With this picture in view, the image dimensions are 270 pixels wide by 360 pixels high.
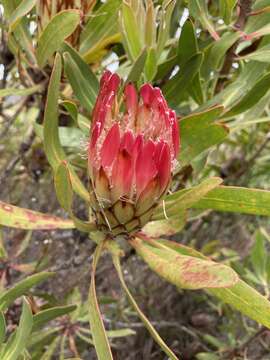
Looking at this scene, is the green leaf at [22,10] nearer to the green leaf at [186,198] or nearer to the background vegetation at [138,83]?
the background vegetation at [138,83]

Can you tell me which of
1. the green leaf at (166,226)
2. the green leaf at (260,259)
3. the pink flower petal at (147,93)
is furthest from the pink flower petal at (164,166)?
the green leaf at (260,259)

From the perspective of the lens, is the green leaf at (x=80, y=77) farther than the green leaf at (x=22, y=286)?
Yes

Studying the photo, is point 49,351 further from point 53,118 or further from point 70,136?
point 53,118

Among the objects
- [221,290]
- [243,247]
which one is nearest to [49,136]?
[221,290]

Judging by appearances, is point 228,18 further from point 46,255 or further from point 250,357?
point 250,357

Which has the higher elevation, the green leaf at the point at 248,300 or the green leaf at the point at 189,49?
the green leaf at the point at 189,49

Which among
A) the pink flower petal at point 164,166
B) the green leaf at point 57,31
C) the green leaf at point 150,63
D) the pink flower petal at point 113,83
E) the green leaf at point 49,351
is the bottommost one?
the green leaf at point 49,351

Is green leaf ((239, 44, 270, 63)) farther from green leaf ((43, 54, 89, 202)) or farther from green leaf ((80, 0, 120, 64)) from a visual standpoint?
green leaf ((43, 54, 89, 202))

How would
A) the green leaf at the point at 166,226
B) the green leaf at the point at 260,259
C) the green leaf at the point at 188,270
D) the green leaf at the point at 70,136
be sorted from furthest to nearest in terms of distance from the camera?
1. the green leaf at the point at 260,259
2. the green leaf at the point at 70,136
3. the green leaf at the point at 166,226
4. the green leaf at the point at 188,270
